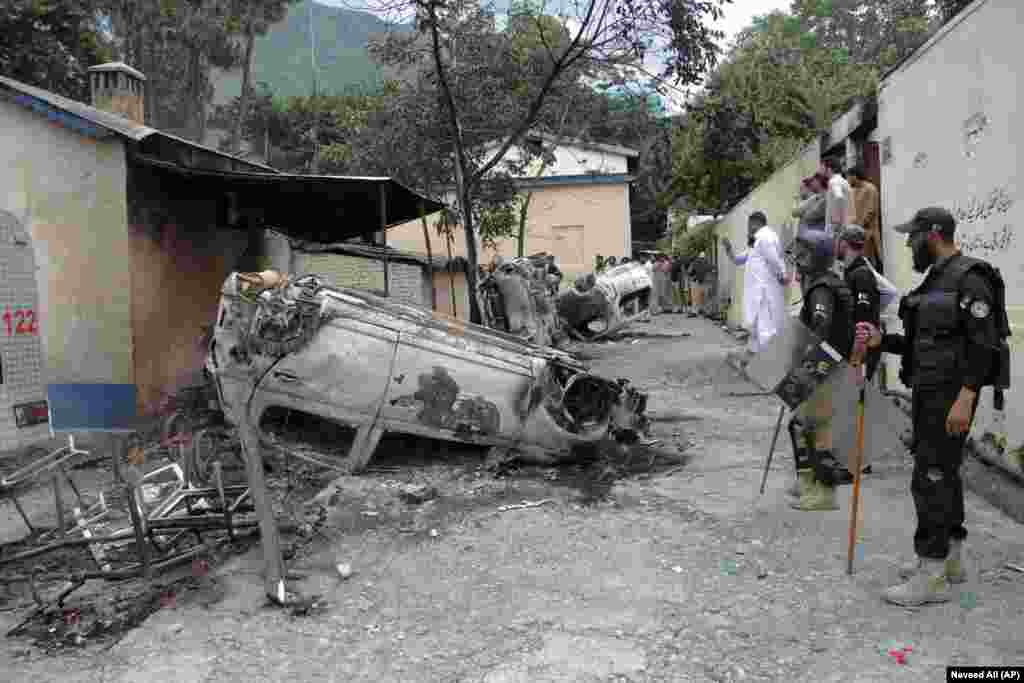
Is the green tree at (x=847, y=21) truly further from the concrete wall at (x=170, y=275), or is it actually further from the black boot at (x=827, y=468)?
the black boot at (x=827, y=468)

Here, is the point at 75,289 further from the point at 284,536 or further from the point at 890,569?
the point at 890,569

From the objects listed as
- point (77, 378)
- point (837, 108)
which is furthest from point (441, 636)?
point (837, 108)

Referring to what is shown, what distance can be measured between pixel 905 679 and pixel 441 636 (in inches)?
72.7

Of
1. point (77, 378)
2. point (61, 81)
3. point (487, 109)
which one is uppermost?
point (61, 81)

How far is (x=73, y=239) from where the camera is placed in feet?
27.4

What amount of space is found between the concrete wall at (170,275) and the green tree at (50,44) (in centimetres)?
1000

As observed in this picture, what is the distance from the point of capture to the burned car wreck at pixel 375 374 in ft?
18.6

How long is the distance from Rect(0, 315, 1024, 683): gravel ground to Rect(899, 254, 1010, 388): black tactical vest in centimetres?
101

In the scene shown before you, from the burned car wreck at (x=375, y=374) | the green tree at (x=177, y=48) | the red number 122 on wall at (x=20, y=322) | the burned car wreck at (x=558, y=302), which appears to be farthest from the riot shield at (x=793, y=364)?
the green tree at (x=177, y=48)

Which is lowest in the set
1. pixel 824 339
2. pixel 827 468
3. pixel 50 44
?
pixel 827 468

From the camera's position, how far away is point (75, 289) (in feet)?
27.3

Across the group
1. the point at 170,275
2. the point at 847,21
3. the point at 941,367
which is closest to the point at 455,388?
the point at 941,367

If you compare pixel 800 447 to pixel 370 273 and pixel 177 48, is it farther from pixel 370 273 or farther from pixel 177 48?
pixel 177 48

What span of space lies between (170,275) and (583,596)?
668cm
